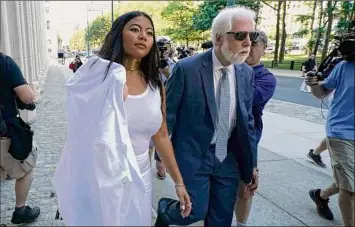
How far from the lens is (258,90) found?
2.84 m

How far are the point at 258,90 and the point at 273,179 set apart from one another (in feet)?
7.43

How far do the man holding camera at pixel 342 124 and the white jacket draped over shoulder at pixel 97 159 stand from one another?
6.02ft

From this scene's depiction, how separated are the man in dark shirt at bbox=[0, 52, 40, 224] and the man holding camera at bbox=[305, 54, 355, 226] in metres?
2.43

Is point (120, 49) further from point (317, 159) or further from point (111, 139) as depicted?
point (317, 159)

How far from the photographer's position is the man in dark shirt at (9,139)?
2975 millimetres

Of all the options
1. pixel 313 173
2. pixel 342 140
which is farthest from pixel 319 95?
pixel 313 173

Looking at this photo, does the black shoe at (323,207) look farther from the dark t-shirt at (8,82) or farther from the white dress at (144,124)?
the dark t-shirt at (8,82)

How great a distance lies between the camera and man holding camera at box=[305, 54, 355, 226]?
2.61m

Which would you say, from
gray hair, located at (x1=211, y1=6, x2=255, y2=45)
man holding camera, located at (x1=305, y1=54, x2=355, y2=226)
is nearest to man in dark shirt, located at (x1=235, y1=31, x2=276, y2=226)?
man holding camera, located at (x1=305, y1=54, x2=355, y2=226)

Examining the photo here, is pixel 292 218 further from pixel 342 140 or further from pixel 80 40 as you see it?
pixel 80 40

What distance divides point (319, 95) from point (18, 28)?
7.37m

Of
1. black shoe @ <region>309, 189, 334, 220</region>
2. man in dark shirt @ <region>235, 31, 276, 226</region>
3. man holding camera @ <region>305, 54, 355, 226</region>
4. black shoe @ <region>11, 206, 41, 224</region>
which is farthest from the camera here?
black shoe @ <region>309, 189, 334, 220</region>

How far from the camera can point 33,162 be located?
3.30 meters

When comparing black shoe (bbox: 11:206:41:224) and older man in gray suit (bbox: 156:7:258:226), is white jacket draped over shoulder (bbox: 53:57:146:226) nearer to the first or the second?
older man in gray suit (bbox: 156:7:258:226)
